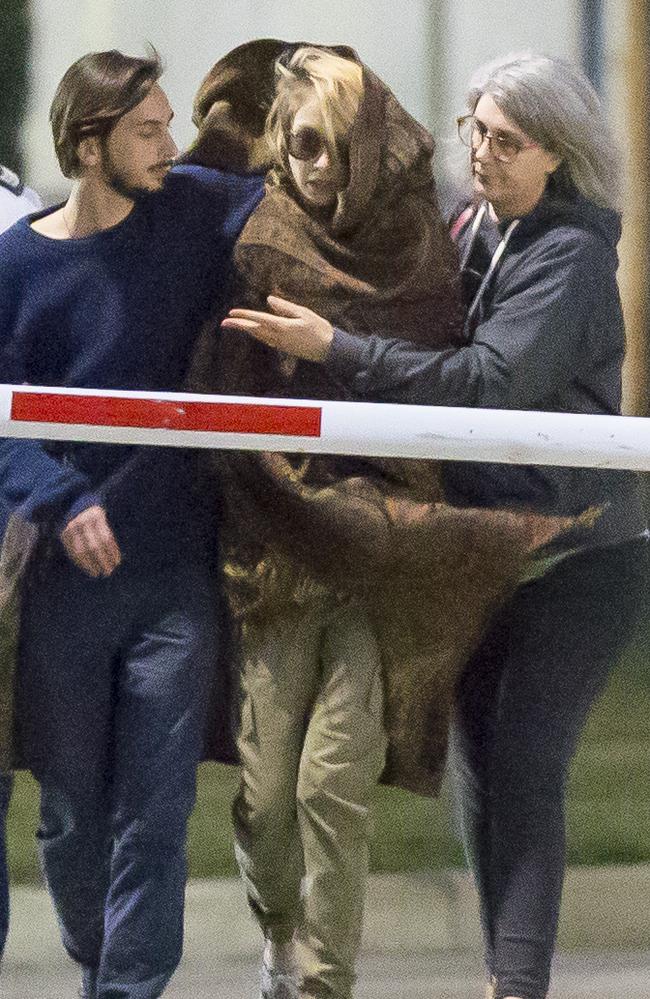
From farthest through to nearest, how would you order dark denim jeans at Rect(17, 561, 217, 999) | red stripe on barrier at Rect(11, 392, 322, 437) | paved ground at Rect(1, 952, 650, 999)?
paved ground at Rect(1, 952, 650, 999), dark denim jeans at Rect(17, 561, 217, 999), red stripe on barrier at Rect(11, 392, 322, 437)

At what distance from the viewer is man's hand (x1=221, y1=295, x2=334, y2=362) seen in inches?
112

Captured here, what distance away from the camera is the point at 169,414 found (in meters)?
2.84

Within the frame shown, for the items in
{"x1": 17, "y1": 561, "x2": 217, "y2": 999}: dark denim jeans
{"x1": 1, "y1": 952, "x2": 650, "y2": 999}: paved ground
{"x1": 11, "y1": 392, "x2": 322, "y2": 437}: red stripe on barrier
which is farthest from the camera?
{"x1": 1, "y1": 952, "x2": 650, "y2": 999}: paved ground

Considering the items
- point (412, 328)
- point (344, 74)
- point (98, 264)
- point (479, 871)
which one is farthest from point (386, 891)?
point (344, 74)

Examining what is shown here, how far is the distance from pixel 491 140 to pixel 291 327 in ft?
1.42

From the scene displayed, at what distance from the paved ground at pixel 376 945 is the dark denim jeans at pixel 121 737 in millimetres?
76

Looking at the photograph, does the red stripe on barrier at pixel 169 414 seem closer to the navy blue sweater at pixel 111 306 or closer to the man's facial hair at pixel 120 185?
the navy blue sweater at pixel 111 306

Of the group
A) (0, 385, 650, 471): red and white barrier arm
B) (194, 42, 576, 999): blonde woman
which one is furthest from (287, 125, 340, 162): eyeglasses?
(0, 385, 650, 471): red and white barrier arm

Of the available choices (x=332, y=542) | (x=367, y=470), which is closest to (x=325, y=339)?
(x=367, y=470)

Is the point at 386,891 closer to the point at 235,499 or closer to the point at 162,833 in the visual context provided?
the point at 162,833

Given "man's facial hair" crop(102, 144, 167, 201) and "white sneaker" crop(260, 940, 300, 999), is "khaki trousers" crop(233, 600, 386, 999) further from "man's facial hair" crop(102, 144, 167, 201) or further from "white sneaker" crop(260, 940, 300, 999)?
"man's facial hair" crop(102, 144, 167, 201)

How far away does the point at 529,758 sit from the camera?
301 centimetres

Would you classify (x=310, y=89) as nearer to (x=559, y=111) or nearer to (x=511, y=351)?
(x=559, y=111)

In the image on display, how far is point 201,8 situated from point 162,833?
1316 millimetres
